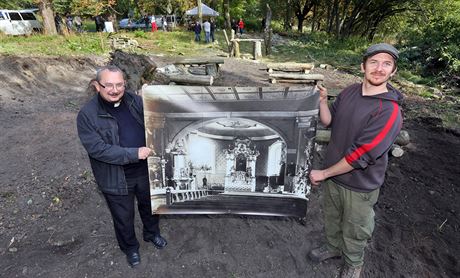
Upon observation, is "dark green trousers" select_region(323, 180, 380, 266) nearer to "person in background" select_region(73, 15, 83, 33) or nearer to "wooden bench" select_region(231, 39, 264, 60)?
"wooden bench" select_region(231, 39, 264, 60)

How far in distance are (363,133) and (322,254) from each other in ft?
5.28

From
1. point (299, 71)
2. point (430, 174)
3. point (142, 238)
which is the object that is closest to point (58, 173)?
point (142, 238)

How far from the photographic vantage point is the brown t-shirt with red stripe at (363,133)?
2123mm

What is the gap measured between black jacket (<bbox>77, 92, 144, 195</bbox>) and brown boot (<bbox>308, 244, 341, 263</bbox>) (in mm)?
2107

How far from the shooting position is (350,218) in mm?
2604

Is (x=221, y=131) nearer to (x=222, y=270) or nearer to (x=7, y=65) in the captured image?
(x=222, y=270)

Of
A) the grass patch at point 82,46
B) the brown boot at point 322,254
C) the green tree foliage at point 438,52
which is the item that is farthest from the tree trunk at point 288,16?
the brown boot at point 322,254

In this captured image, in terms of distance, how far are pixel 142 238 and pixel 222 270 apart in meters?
1.04

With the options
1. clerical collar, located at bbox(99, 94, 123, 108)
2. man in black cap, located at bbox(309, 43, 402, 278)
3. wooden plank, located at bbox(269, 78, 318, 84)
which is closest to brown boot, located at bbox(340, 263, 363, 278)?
man in black cap, located at bbox(309, 43, 402, 278)

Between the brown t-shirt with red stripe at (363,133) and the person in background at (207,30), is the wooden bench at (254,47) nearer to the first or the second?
the person in background at (207,30)

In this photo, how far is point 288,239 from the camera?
3490 mm

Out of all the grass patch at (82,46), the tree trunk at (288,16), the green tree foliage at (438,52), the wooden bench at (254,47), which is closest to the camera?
the green tree foliage at (438,52)

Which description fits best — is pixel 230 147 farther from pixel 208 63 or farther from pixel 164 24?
pixel 164 24

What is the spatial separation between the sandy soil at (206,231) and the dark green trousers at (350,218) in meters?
0.43
